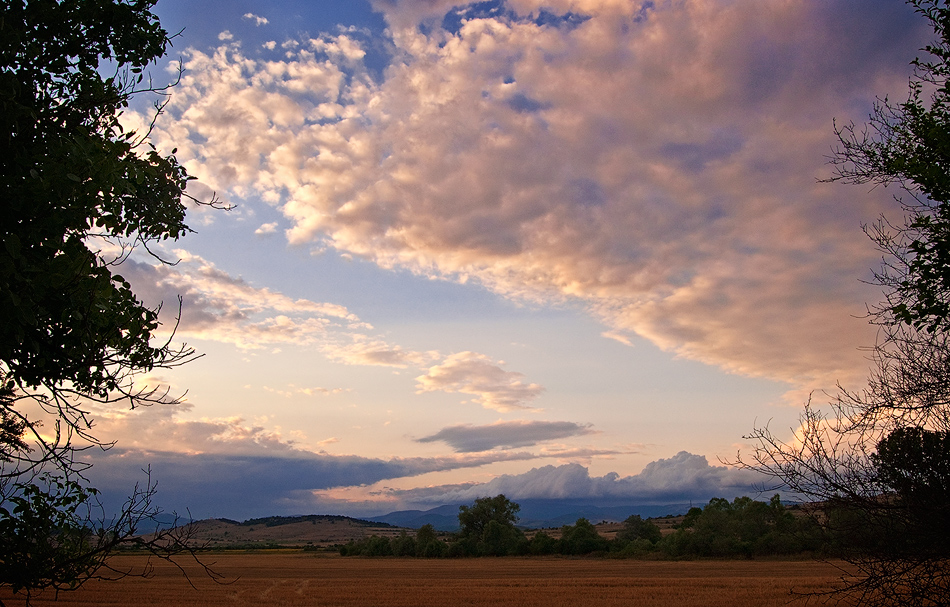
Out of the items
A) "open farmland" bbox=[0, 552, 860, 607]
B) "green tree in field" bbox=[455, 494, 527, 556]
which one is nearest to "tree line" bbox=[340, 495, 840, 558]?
"green tree in field" bbox=[455, 494, 527, 556]

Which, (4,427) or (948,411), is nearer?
(4,427)

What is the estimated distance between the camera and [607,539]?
306 feet

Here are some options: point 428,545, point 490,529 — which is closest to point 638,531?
point 490,529

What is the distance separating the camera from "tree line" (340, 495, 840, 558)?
74.4m

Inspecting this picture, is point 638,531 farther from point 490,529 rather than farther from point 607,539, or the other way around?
point 490,529

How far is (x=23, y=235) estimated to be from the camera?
16.3 feet

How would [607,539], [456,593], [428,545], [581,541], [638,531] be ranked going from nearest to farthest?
[456,593] → [581,541] → [607,539] → [638,531] → [428,545]

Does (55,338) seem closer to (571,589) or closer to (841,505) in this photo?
(841,505)

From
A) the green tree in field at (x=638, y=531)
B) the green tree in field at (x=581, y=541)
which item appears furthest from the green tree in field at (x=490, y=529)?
the green tree in field at (x=638, y=531)

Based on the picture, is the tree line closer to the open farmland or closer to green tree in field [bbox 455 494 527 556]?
green tree in field [bbox 455 494 527 556]

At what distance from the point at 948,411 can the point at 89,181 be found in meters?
10.2

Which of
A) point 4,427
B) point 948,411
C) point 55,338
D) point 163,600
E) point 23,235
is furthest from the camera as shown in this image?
point 163,600

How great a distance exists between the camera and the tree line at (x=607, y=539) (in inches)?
2931

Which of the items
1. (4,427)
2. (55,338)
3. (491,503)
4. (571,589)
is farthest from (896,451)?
(491,503)
